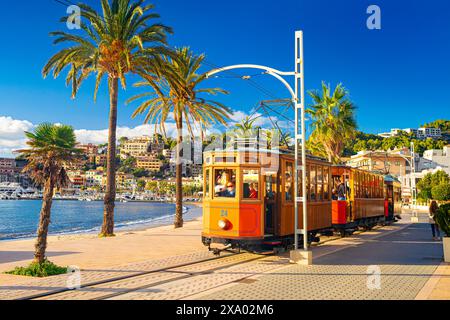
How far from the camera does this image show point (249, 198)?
1240 centimetres

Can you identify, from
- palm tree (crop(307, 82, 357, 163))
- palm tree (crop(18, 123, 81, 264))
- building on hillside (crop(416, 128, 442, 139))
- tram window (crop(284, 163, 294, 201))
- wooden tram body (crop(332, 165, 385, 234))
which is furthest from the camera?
building on hillside (crop(416, 128, 442, 139))

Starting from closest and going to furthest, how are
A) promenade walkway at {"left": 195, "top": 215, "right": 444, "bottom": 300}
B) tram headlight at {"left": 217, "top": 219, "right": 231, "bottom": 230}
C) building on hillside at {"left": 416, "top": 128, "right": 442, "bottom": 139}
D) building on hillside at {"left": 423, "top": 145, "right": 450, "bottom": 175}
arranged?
promenade walkway at {"left": 195, "top": 215, "right": 444, "bottom": 300} → tram headlight at {"left": 217, "top": 219, "right": 231, "bottom": 230} → building on hillside at {"left": 423, "top": 145, "right": 450, "bottom": 175} → building on hillside at {"left": 416, "top": 128, "right": 442, "bottom": 139}

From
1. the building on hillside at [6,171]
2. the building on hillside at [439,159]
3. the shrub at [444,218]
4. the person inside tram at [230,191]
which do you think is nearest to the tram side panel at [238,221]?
the person inside tram at [230,191]

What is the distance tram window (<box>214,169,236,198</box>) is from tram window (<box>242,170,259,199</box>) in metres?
0.33

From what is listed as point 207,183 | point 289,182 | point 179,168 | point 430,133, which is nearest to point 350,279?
point 289,182

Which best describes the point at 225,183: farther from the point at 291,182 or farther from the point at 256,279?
the point at 256,279

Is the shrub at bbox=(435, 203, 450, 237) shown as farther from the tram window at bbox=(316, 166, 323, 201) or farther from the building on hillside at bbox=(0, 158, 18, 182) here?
the building on hillside at bbox=(0, 158, 18, 182)

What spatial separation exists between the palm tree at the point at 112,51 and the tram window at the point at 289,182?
9137mm

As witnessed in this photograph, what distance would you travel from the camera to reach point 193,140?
25.4m

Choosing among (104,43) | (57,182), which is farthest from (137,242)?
(104,43)

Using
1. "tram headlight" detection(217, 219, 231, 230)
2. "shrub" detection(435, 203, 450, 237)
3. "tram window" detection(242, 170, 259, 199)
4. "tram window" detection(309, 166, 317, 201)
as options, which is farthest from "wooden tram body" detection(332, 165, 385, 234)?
"tram headlight" detection(217, 219, 231, 230)

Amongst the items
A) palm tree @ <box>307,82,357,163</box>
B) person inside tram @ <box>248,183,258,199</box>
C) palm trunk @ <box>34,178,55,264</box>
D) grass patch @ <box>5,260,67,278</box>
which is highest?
palm tree @ <box>307,82,357,163</box>

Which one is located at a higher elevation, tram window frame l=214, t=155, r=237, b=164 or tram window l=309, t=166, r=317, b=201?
tram window frame l=214, t=155, r=237, b=164

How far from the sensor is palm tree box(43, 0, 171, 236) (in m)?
19.0
